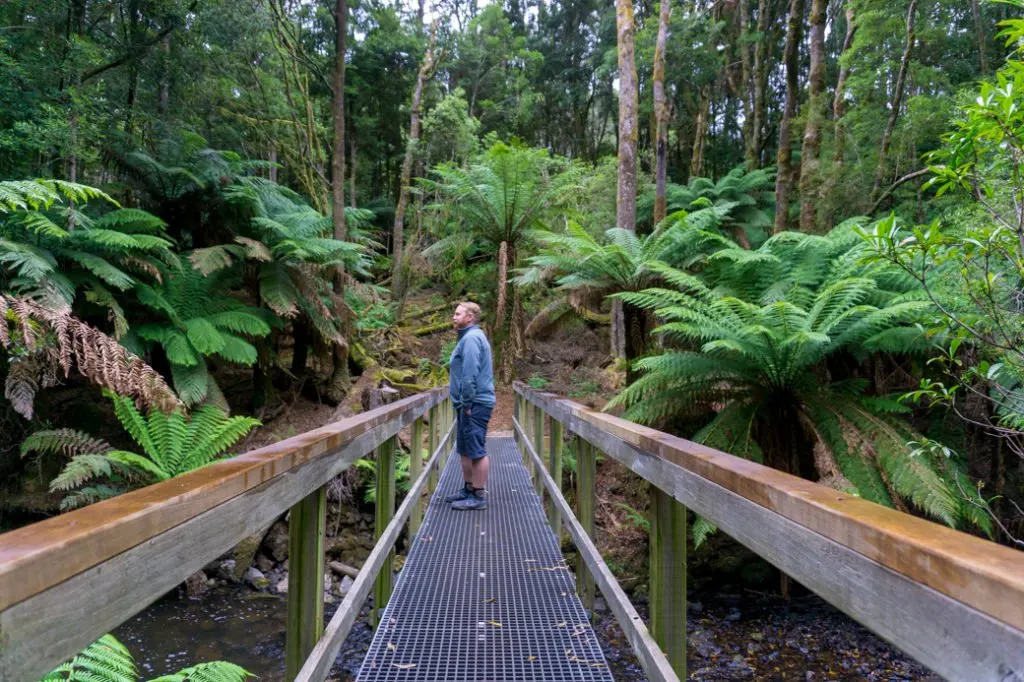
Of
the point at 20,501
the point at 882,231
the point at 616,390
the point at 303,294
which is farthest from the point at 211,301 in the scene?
the point at 882,231

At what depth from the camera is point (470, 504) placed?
4168 millimetres

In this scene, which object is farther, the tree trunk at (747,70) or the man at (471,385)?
the tree trunk at (747,70)

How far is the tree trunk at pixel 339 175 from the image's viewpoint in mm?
8336

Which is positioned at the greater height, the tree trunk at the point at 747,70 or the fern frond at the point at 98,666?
the tree trunk at the point at 747,70

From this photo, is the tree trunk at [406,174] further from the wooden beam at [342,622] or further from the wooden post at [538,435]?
the wooden beam at [342,622]

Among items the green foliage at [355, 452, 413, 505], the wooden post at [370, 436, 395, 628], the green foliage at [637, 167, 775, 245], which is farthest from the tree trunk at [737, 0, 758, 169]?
the wooden post at [370, 436, 395, 628]

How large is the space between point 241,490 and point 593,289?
595 centimetres

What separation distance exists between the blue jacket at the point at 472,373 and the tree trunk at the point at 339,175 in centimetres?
471

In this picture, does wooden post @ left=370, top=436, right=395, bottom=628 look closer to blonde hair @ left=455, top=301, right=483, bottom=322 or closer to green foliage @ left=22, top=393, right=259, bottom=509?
blonde hair @ left=455, top=301, right=483, bottom=322

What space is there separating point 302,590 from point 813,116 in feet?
30.6

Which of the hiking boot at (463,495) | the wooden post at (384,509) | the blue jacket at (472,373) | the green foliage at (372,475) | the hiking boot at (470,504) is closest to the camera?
the wooden post at (384,509)

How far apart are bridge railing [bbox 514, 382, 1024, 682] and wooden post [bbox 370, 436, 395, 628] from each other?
1.51m

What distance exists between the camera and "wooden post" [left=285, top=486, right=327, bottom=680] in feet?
4.77

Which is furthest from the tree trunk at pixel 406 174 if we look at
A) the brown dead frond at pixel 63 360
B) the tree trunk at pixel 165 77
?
the brown dead frond at pixel 63 360
